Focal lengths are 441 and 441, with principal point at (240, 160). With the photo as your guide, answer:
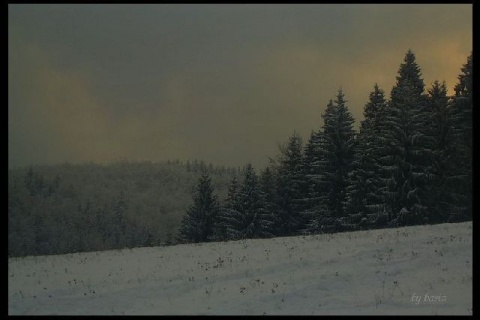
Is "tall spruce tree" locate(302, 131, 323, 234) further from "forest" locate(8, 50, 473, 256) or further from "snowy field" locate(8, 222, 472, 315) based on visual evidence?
"snowy field" locate(8, 222, 472, 315)

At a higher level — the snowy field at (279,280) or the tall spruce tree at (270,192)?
the tall spruce tree at (270,192)

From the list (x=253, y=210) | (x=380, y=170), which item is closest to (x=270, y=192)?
(x=253, y=210)

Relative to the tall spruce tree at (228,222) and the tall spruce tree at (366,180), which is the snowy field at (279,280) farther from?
the tall spruce tree at (228,222)

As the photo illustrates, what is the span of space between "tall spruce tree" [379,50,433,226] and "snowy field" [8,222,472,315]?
464 inches

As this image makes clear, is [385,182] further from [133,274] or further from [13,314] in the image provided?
[13,314]

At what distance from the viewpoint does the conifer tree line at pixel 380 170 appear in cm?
3594

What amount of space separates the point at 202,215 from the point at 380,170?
25209 millimetres

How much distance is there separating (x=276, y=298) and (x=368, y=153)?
2657 centimetres

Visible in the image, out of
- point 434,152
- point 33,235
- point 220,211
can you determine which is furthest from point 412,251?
point 33,235

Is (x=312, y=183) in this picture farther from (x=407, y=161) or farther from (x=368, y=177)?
(x=407, y=161)

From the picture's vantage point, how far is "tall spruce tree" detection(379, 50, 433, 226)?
35.5 metres

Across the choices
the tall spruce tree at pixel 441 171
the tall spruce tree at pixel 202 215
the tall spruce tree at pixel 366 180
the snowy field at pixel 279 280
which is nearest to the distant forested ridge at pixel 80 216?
the tall spruce tree at pixel 202 215

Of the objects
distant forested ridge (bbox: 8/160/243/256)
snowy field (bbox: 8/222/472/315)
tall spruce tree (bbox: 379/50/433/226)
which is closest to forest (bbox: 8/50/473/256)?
tall spruce tree (bbox: 379/50/433/226)

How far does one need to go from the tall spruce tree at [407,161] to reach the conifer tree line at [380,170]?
0.26 feet
